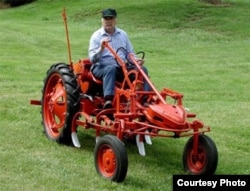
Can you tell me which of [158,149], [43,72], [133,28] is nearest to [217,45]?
[133,28]

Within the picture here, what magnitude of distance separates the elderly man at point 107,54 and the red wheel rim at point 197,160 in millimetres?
1030

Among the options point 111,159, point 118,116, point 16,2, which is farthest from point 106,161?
point 16,2

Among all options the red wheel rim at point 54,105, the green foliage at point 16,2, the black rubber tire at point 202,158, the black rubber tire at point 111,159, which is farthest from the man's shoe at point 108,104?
the green foliage at point 16,2

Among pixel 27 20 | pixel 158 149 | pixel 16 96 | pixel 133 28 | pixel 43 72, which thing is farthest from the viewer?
pixel 27 20

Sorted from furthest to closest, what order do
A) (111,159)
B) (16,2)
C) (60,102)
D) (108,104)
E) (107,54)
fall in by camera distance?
(16,2) → (60,102) → (107,54) → (108,104) → (111,159)

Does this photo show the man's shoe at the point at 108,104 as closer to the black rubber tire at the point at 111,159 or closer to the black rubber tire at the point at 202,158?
the black rubber tire at the point at 111,159

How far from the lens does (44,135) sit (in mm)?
8375

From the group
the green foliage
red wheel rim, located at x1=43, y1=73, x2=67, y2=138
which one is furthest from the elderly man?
the green foliage

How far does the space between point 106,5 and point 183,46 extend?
33.5ft

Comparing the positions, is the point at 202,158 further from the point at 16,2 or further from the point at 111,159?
the point at 16,2

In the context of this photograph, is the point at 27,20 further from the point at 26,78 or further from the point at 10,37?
the point at 26,78

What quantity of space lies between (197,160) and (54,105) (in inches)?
84.5

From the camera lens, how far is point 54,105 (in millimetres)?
8164

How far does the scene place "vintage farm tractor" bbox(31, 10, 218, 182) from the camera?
6.62m
